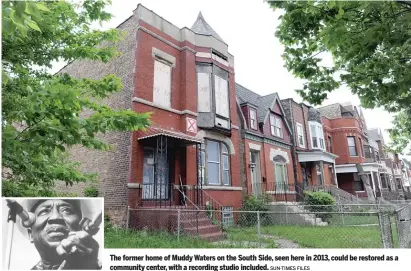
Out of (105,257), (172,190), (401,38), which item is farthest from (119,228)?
(401,38)

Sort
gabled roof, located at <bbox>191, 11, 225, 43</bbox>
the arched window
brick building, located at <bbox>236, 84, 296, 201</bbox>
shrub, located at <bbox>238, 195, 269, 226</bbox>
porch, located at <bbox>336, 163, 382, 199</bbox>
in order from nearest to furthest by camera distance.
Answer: the arched window → shrub, located at <bbox>238, 195, 269, 226</bbox> → gabled roof, located at <bbox>191, 11, 225, 43</bbox> → brick building, located at <bbox>236, 84, 296, 201</bbox> → porch, located at <bbox>336, 163, 382, 199</bbox>

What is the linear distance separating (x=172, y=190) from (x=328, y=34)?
7600 millimetres

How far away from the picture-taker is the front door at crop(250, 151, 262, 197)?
54.8 ft

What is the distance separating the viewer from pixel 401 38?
17.8 feet

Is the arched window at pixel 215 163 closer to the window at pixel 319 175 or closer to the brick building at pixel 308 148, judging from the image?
the brick building at pixel 308 148

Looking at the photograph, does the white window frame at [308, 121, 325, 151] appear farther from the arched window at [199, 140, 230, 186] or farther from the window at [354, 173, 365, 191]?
the arched window at [199, 140, 230, 186]

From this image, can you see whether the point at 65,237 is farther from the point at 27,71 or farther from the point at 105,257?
the point at 27,71

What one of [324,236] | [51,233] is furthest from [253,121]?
[51,233]

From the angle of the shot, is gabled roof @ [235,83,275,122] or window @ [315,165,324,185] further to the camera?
window @ [315,165,324,185]

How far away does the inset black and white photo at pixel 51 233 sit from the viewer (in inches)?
147

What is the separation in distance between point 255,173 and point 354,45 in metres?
12.1

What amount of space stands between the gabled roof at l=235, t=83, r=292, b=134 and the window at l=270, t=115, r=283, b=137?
75 centimetres

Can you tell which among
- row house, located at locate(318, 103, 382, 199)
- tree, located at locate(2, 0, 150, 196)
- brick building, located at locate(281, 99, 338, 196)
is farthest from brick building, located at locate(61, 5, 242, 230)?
row house, located at locate(318, 103, 382, 199)

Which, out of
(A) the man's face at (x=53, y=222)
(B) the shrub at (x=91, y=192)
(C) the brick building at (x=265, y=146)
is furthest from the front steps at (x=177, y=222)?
(C) the brick building at (x=265, y=146)
